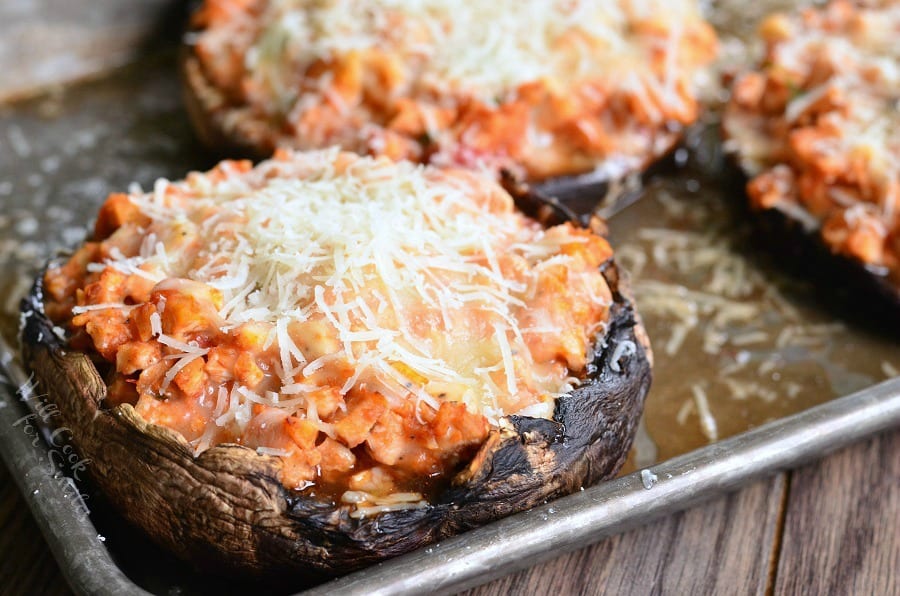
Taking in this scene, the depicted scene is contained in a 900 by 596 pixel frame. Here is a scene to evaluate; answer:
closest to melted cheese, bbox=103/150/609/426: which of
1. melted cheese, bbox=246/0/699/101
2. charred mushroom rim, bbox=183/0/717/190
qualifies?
charred mushroom rim, bbox=183/0/717/190

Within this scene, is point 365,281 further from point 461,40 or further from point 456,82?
point 461,40

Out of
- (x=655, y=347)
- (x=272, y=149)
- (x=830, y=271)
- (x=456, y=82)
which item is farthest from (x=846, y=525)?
(x=272, y=149)

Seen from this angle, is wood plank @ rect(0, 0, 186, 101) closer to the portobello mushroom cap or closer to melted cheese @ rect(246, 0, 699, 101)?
the portobello mushroom cap

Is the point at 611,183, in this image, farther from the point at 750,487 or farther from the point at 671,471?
the point at 671,471

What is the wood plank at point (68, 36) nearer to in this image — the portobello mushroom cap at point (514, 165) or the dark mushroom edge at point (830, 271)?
the portobello mushroom cap at point (514, 165)

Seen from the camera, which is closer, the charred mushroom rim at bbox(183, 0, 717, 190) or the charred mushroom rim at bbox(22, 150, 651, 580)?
the charred mushroom rim at bbox(22, 150, 651, 580)

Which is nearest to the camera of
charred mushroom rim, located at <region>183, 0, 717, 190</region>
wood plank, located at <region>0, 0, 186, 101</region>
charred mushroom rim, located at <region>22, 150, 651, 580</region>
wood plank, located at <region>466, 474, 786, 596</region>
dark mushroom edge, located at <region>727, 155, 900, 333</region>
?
charred mushroom rim, located at <region>22, 150, 651, 580</region>

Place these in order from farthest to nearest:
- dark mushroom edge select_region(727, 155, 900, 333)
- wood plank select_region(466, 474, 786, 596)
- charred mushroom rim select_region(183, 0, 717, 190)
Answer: charred mushroom rim select_region(183, 0, 717, 190) → dark mushroom edge select_region(727, 155, 900, 333) → wood plank select_region(466, 474, 786, 596)

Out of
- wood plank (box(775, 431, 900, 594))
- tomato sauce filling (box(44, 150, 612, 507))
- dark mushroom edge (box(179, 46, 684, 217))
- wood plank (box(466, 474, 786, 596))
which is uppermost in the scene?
tomato sauce filling (box(44, 150, 612, 507))
